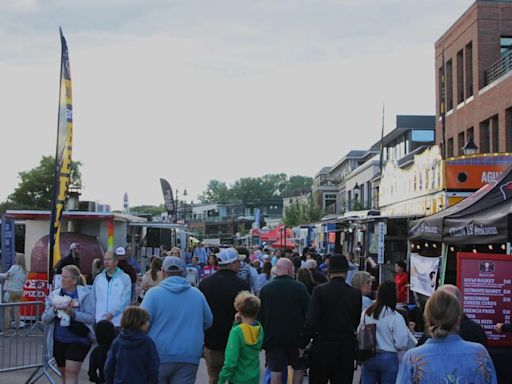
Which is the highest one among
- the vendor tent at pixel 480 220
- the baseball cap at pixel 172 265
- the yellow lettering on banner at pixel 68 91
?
the yellow lettering on banner at pixel 68 91

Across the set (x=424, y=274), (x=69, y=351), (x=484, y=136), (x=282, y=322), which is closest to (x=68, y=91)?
(x=69, y=351)

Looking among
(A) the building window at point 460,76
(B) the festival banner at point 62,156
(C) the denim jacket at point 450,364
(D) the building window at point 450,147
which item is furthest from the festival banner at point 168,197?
(C) the denim jacket at point 450,364

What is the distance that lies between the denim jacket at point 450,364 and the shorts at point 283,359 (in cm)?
380

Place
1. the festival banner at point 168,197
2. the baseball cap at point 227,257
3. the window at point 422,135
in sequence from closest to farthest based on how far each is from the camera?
the baseball cap at point 227,257, the festival banner at point 168,197, the window at point 422,135

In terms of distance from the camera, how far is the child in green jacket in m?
6.49

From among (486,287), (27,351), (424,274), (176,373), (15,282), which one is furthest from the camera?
(15,282)

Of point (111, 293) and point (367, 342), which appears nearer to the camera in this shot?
point (367, 342)

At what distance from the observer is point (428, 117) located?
1778 inches

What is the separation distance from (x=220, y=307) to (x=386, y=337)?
1.96 m

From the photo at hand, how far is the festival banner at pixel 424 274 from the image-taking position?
12438 millimetres

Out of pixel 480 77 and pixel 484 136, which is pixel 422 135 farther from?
pixel 484 136

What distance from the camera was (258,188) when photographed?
17062 cm

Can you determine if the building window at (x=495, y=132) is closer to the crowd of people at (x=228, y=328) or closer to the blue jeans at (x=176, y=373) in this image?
the crowd of people at (x=228, y=328)

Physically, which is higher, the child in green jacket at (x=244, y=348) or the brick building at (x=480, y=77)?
the brick building at (x=480, y=77)
